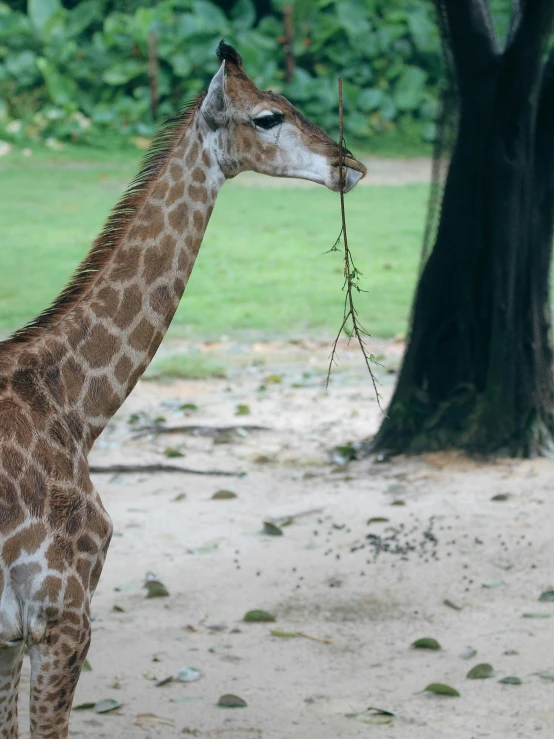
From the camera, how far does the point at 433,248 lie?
7223 mm

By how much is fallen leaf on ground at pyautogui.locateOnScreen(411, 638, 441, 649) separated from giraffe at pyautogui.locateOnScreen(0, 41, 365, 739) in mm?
1929

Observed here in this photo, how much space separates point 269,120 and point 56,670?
1.82 meters

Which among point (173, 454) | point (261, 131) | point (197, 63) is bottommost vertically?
point (173, 454)

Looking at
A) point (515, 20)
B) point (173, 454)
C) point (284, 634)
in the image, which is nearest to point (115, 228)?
point (284, 634)

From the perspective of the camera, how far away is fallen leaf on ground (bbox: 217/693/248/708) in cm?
440

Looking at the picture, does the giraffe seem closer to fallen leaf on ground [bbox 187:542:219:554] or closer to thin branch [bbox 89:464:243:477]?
fallen leaf on ground [bbox 187:542:219:554]

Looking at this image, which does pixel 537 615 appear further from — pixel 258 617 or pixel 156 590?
pixel 156 590

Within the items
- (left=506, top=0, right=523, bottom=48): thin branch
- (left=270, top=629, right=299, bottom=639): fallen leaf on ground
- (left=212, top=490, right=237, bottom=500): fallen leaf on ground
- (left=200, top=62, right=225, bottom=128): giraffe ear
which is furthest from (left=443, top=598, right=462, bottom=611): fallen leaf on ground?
(left=506, top=0, right=523, bottom=48): thin branch

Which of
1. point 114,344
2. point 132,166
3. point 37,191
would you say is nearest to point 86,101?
point 132,166

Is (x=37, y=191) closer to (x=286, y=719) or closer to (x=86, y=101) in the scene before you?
(x=86, y=101)

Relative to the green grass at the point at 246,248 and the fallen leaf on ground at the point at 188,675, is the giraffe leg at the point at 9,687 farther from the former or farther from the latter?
the green grass at the point at 246,248

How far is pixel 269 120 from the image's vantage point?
369 cm

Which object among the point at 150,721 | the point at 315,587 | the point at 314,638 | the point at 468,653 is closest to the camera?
the point at 150,721

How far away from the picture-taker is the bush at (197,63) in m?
19.9
